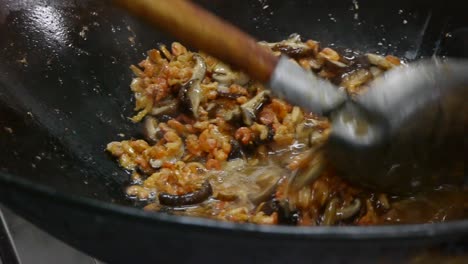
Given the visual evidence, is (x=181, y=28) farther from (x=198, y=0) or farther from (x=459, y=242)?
(x=198, y=0)

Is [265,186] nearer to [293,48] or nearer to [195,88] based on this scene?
[195,88]

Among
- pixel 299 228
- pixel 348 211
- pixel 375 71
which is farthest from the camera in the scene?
pixel 375 71

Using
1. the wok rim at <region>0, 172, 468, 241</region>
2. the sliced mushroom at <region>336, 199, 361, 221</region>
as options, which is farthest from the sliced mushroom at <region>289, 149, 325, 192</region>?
the wok rim at <region>0, 172, 468, 241</region>

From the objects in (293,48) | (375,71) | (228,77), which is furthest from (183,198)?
(375,71)

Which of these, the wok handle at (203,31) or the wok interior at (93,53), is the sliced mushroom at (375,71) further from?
the wok handle at (203,31)

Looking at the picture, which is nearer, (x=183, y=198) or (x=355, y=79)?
(x=183, y=198)

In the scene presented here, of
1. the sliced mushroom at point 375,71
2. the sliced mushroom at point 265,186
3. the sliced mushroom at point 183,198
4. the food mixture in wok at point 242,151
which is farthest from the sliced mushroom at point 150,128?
the sliced mushroom at point 375,71

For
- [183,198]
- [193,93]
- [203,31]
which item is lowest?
[183,198]
